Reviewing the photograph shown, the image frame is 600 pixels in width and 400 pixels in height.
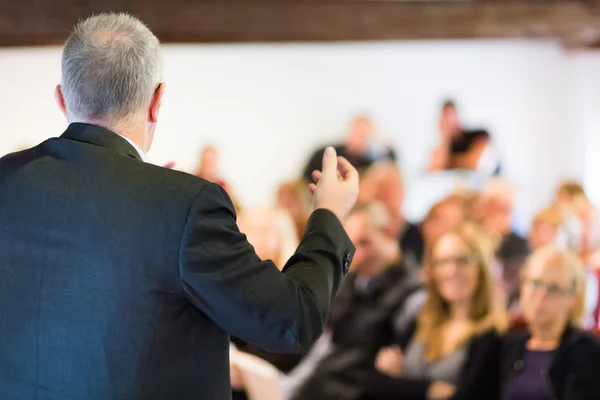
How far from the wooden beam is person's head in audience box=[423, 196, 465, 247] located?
193cm

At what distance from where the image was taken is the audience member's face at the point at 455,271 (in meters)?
3.52

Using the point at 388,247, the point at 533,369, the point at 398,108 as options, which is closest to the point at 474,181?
the point at 398,108

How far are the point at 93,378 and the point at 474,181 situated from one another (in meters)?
6.79

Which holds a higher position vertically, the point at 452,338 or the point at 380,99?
the point at 380,99

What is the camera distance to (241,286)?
3.78 ft

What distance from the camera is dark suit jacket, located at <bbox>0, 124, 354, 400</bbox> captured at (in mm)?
1160

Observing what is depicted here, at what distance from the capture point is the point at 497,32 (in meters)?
7.00

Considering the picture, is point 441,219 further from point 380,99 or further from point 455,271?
point 380,99

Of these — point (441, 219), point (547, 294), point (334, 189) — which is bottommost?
point (547, 294)

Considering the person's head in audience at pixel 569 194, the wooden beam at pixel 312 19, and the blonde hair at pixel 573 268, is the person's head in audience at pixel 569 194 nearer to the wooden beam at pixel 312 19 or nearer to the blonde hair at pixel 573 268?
the wooden beam at pixel 312 19

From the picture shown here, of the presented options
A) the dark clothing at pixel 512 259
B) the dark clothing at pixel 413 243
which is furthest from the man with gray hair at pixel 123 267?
the dark clothing at pixel 413 243

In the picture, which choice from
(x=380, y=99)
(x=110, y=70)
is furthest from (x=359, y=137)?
(x=110, y=70)

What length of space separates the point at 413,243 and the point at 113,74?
436 centimetres

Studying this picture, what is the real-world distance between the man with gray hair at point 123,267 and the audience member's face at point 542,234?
168 inches
